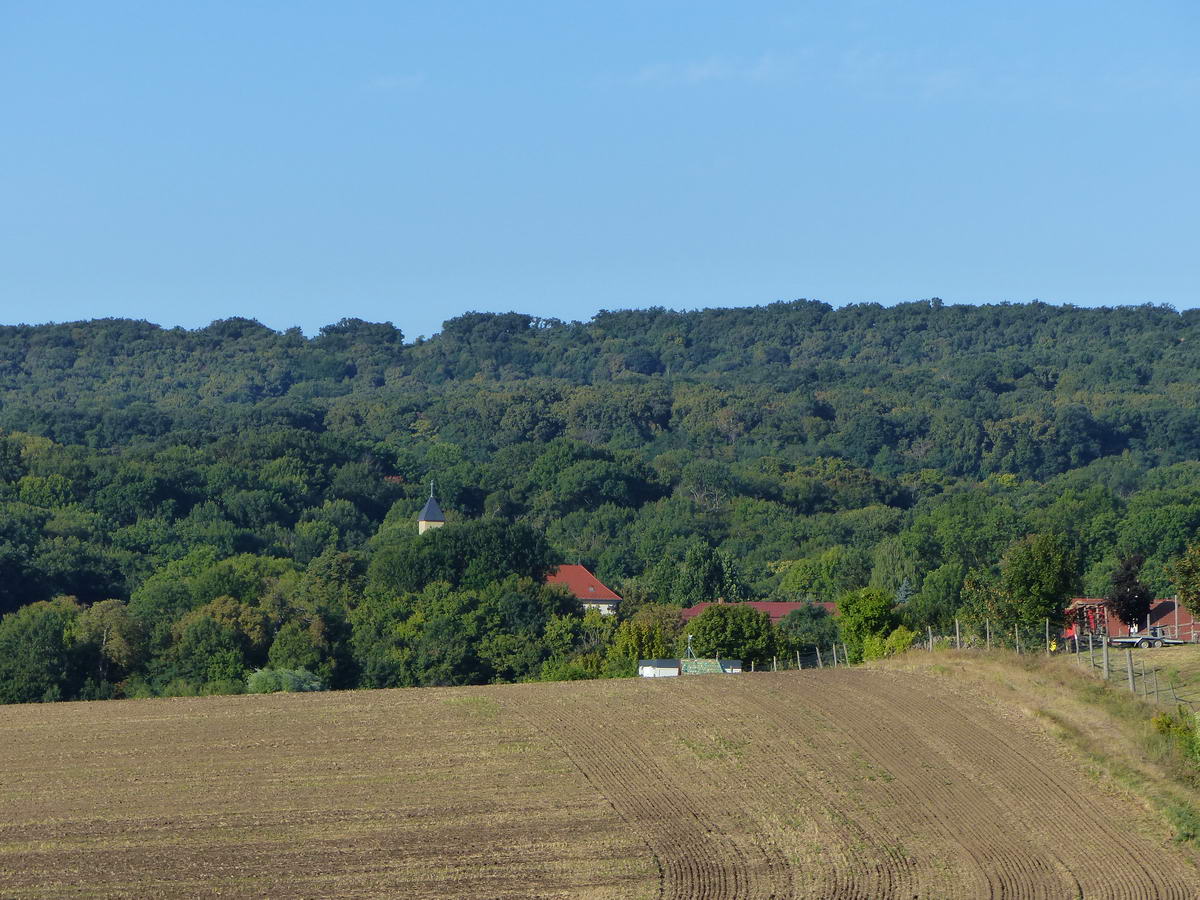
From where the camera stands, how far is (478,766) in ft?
121

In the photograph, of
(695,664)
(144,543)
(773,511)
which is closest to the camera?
(695,664)

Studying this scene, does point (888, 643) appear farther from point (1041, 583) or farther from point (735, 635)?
point (735, 635)

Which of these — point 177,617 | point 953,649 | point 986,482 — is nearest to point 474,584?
point 177,617

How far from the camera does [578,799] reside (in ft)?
114

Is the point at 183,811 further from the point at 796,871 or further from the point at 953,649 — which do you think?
the point at 953,649

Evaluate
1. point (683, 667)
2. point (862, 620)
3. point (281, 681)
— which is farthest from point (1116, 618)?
point (281, 681)

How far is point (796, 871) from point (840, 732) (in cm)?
975

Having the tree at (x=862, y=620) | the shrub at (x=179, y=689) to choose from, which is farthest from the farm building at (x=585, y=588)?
the tree at (x=862, y=620)

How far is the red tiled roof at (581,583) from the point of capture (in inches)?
3930

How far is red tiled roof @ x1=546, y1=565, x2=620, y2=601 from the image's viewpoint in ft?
327

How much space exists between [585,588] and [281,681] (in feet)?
128

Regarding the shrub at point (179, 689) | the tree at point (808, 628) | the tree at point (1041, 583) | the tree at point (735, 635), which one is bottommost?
the shrub at point (179, 689)

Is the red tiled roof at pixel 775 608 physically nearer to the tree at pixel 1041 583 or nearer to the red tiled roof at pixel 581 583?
the red tiled roof at pixel 581 583

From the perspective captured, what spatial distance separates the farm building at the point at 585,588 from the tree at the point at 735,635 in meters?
29.4
